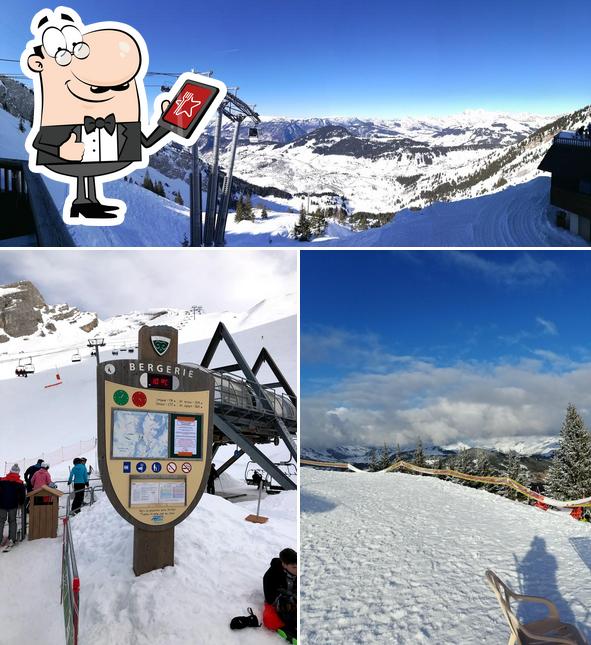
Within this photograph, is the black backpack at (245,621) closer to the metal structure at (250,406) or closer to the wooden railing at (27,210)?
the metal structure at (250,406)

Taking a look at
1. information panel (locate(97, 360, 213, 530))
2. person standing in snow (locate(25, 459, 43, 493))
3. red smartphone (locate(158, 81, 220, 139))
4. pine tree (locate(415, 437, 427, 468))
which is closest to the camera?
information panel (locate(97, 360, 213, 530))

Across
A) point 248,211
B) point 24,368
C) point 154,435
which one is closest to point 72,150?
point 248,211

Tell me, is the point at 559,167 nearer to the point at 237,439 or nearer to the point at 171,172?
the point at 171,172

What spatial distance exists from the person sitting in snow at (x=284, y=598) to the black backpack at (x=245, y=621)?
9cm

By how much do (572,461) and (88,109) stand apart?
12330 millimetres

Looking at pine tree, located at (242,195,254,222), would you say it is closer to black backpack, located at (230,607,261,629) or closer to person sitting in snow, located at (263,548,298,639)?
person sitting in snow, located at (263,548,298,639)

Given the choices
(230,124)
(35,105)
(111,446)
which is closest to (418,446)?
(111,446)

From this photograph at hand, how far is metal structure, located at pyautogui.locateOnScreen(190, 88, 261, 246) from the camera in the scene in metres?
6.96

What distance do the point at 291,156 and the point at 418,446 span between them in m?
4.58

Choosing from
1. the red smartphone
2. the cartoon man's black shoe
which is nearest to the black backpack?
the cartoon man's black shoe

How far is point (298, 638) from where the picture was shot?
12.8ft

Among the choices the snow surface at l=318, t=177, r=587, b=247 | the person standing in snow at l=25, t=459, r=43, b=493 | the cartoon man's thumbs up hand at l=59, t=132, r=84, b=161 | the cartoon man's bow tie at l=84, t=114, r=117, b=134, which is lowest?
the person standing in snow at l=25, t=459, r=43, b=493

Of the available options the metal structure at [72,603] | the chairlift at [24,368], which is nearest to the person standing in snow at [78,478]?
the metal structure at [72,603]

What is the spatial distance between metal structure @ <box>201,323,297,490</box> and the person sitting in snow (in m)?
2.91
